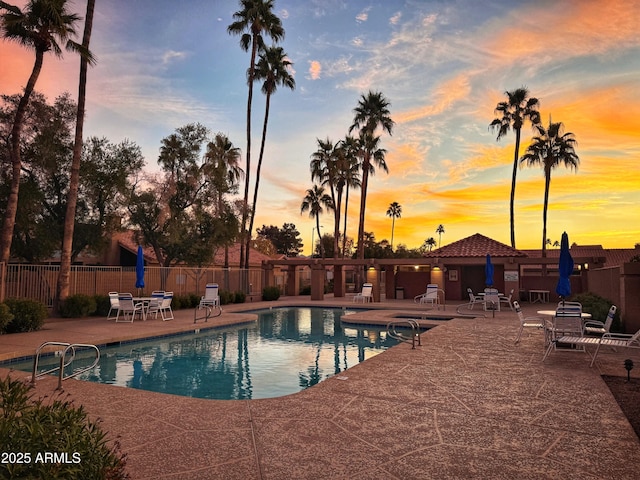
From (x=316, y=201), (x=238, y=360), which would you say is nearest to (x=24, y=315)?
(x=238, y=360)

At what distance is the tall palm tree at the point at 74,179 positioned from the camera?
51.8 feet

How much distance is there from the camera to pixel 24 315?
12016 mm

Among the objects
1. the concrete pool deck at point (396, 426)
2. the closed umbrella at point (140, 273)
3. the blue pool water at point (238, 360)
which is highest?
the closed umbrella at point (140, 273)

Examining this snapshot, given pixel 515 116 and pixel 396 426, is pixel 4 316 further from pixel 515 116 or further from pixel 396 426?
pixel 515 116

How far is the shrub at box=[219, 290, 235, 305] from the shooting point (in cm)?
2298

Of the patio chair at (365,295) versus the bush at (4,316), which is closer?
the bush at (4,316)

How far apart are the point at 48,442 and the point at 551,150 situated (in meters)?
36.5

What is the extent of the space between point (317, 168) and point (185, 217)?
16.2m

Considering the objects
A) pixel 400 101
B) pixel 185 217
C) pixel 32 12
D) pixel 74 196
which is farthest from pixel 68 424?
pixel 185 217

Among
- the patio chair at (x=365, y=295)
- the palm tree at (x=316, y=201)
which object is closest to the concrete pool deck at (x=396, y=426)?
the patio chair at (x=365, y=295)

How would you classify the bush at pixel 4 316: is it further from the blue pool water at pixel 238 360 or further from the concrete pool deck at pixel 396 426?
the concrete pool deck at pixel 396 426

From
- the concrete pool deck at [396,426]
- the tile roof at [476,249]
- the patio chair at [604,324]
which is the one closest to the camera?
the concrete pool deck at [396,426]

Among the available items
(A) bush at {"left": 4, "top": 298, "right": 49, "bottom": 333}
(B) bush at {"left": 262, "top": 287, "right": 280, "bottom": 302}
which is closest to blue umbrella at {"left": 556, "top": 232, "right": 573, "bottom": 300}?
(A) bush at {"left": 4, "top": 298, "right": 49, "bottom": 333}

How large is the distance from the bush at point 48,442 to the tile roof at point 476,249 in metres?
24.3
